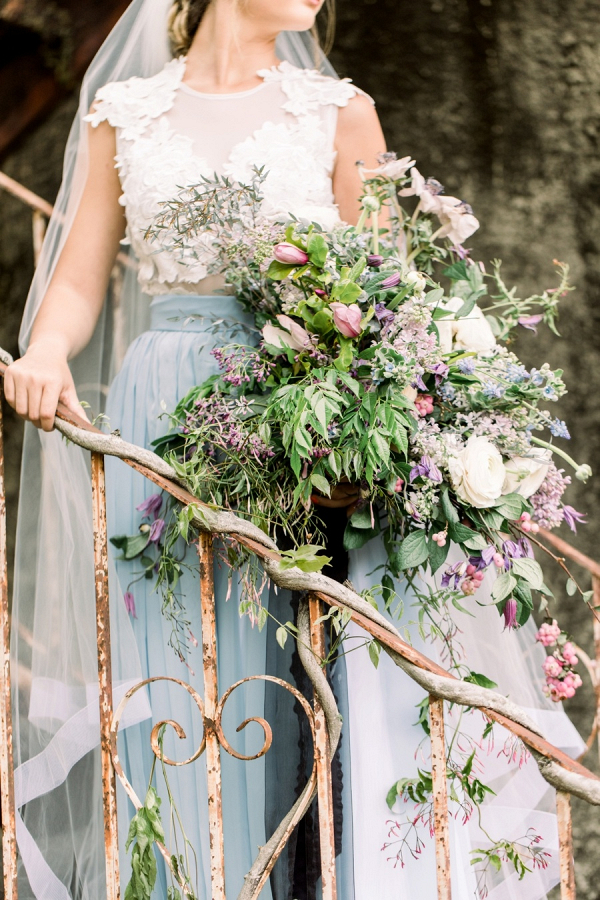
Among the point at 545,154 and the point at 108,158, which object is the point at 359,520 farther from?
the point at 545,154

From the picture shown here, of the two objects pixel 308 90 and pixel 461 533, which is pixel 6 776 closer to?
pixel 461 533

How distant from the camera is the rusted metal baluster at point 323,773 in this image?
1086mm

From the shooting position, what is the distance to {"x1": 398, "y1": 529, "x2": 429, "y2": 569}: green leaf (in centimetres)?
120

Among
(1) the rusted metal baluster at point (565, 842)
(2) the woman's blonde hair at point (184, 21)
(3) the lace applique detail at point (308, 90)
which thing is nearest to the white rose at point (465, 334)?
(3) the lace applique detail at point (308, 90)

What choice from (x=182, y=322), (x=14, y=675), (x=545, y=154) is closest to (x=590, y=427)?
(x=545, y=154)

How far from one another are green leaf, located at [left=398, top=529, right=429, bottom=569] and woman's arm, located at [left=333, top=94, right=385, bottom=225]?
2.14 ft

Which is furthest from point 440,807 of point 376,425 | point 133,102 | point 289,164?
point 133,102

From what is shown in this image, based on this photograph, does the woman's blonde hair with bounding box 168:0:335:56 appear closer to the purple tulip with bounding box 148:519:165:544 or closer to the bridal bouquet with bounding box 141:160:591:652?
the bridal bouquet with bounding box 141:160:591:652

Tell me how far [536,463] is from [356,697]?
458 millimetres

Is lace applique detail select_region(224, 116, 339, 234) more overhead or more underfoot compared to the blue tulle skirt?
more overhead

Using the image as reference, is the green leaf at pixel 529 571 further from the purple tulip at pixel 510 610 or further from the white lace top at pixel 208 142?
the white lace top at pixel 208 142

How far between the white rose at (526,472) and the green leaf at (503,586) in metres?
0.13

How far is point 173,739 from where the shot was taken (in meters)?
1.40

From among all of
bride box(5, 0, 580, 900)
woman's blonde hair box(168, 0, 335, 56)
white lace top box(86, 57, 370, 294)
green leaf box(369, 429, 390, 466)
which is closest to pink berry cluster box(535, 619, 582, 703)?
bride box(5, 0, 580, 900)
